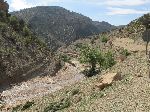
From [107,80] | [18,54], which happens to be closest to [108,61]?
[18,54]

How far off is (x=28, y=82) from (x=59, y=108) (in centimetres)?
3779

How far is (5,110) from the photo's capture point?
149ft

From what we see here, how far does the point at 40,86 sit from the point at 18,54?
1420 centimetres

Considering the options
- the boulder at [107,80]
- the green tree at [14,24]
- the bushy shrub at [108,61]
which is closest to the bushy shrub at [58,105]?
the boulder at [107,80]

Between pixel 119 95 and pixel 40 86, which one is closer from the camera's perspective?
pixel 119 95

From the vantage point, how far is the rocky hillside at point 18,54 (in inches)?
2837

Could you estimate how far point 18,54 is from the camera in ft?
256

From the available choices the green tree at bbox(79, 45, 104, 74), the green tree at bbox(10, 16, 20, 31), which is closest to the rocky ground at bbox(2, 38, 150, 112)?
the green tree at bbox(79, 45, 104, 74)

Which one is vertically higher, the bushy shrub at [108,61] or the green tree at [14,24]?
the green tree at [14,24]

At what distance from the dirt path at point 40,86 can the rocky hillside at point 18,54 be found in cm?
299

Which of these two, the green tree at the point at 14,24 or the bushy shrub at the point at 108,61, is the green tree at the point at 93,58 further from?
the green tree at the point at 14,24

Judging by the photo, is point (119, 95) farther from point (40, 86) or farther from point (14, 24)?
point (14, 24)

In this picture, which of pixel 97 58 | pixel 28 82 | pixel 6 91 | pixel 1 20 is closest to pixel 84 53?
pixel 97 58

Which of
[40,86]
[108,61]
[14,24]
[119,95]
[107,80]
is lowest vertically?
[40,86]
